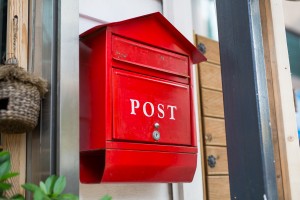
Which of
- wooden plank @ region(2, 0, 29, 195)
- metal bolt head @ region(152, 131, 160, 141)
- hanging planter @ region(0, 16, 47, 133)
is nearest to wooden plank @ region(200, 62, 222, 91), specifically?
metal bolt head @ region(152, 131, 160, 141)

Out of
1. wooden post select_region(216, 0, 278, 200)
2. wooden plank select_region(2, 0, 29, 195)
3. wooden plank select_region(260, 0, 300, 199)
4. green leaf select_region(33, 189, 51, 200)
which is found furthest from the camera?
wooden plank select_region(260, 0, 300, 199)

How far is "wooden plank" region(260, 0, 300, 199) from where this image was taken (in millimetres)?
2168

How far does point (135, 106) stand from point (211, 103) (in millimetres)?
1034

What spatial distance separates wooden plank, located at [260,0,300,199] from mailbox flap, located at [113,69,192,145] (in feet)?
2.14

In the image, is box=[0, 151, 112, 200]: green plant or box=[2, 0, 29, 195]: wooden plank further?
box=[2, 0, 29, 195]: wooden plank

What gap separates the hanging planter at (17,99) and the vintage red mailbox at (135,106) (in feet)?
0.92

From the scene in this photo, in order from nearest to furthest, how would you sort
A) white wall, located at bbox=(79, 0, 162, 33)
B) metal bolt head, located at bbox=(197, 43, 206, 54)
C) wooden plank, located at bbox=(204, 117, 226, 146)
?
white wall, located at bbox=(79, 0, 162, 33)
wooden plank, located at bbox=(204, 117, 226, 146)
metal bolt head, located at bbox=(197, 43, 206, 54)

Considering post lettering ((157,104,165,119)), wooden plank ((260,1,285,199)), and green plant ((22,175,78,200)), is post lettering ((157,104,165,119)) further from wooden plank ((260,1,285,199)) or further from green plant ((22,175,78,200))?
wooden plank ((260,1,285,199))

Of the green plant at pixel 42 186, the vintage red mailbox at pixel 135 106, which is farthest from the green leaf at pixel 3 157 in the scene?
the vintage red mailbox at pixel 135 106

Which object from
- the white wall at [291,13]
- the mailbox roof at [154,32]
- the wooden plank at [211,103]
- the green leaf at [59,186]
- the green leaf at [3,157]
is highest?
the white wall at [291,13]

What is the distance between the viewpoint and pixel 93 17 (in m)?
1.93

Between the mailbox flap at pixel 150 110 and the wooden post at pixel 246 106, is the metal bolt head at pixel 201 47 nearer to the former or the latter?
the mailbox flap at pixel 150 110

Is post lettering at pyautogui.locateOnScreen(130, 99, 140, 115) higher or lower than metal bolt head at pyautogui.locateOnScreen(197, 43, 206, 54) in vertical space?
lower

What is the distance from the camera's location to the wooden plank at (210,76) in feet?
8.33
